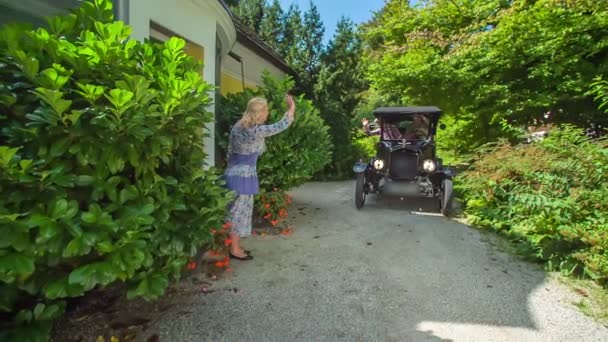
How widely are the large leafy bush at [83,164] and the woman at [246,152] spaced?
124 centimetres

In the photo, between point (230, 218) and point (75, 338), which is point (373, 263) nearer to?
point (230, 218)

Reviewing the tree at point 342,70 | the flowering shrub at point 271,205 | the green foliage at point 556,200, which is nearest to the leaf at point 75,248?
the flowering shrub at point 271,205

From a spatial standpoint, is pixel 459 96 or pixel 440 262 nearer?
pixel 440 262

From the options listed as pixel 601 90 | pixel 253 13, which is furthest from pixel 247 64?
pixel 253 13

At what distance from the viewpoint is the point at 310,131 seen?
5.08m

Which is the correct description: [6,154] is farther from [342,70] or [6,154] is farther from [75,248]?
[342,70]

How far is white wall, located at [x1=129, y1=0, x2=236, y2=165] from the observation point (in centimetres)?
322

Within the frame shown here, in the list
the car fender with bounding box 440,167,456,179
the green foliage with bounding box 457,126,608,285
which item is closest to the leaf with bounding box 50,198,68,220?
the green foliage with bounding box 457,126,608,285

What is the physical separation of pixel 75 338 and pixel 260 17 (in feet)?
63.8

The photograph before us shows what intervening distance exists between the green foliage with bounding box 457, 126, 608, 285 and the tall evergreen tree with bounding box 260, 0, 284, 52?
15242mm

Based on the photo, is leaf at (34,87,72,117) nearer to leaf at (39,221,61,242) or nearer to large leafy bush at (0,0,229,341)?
large leafy bush at (0,0,229,341)

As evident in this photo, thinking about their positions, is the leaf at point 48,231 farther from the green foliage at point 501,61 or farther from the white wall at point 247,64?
the white wall at point 247,64

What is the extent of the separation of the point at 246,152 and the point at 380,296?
1.74 metres

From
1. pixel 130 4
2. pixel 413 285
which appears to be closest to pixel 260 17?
pixel 130 4
